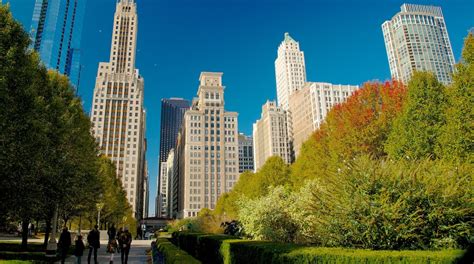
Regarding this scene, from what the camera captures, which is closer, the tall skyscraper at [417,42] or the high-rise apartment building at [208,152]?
the high-rise apartment building at [208,152]

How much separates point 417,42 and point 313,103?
77113mm

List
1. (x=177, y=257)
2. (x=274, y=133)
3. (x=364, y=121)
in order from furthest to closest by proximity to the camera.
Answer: (x=274, y=133) < (x=364, y=121) < (x=177, y=257)

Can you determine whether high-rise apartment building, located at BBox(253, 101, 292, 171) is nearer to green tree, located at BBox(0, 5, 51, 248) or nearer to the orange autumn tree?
the orange autumn tree

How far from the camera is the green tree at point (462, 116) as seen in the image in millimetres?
18719

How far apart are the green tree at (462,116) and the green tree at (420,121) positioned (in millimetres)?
1677

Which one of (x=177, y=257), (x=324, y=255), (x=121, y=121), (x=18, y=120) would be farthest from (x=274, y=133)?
(x=324, y=255)

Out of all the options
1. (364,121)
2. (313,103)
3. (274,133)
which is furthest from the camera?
(274,133)

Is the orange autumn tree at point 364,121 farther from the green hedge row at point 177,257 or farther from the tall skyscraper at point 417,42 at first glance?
the tall skyscraper at point 417,42

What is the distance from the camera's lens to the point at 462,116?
19.0m

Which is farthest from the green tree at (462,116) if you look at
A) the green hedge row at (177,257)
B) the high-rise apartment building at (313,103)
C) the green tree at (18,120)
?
the high-rise apartment building at (313,103)

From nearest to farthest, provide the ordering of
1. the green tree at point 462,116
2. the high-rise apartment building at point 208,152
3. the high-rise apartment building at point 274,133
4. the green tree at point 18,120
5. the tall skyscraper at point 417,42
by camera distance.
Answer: the green tree at point 18,120, the green tree at point 462,116, the high-rise apartment building at point 208,152, the high-rise apartment building at point 274,133, the tall skyscraper at point 417,42

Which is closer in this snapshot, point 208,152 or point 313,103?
point 208,152

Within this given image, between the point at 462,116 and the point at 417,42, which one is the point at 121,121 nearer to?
the point at 462,116

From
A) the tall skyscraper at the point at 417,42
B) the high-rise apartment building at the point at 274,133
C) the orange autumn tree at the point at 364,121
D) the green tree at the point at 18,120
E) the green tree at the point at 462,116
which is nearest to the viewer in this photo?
the green tree at the point at 18,120
